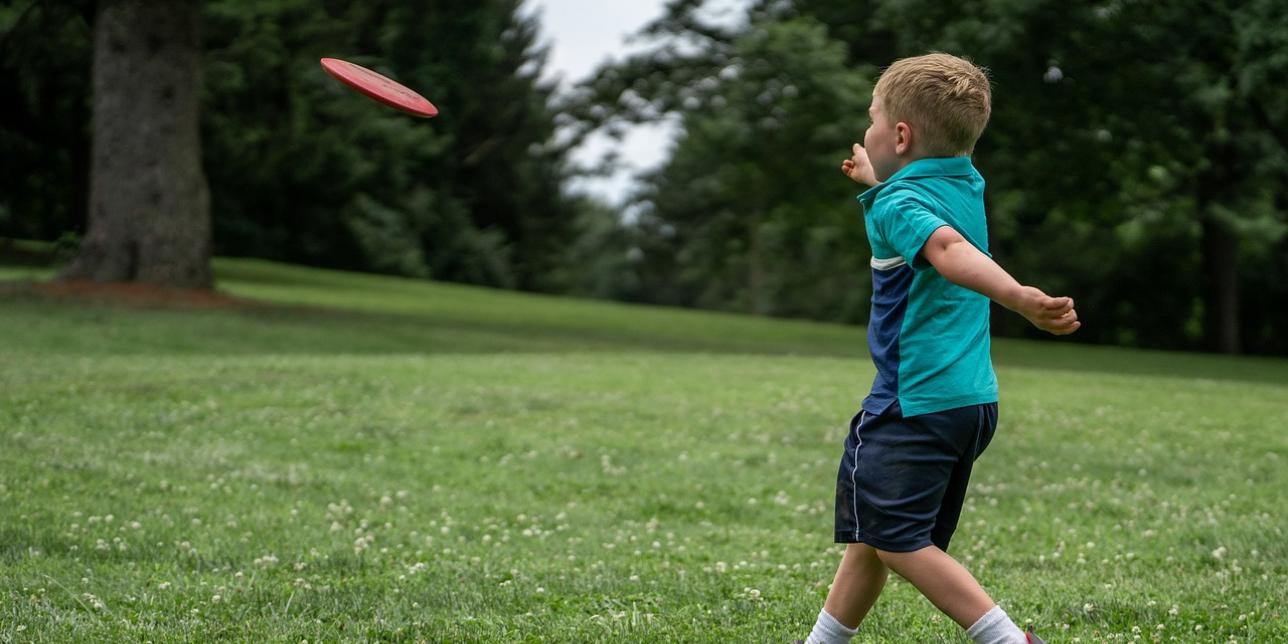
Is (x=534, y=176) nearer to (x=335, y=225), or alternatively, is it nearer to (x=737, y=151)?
(x=335, y=225)

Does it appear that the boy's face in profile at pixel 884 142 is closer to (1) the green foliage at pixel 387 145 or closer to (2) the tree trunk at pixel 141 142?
(2) the tree trunk at pixel 141 142

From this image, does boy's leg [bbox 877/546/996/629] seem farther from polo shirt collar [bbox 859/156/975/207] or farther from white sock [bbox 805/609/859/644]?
polo shirt collar [bbox 859/156/975/207]

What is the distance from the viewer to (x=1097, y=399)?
15047mm

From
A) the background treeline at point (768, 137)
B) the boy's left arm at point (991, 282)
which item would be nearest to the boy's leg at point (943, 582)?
the boy's left arm at point (991, 282)

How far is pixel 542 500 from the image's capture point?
26.8ft

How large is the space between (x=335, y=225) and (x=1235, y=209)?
35.5m

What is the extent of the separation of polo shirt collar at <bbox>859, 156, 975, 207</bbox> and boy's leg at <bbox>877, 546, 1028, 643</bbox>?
42.9 inches

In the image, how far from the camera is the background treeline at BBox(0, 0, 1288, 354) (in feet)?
71.9

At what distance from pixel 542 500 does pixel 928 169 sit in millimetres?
4883

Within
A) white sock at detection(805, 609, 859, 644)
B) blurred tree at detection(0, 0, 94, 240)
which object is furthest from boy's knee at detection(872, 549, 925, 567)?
blurred tree at detection(0, 0, 94, 240)

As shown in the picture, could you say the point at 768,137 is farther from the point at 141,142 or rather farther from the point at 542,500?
the point at 542,500

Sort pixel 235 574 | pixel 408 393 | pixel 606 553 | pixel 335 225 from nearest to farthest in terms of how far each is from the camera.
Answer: pixel 235 574
pixel 606 553
pixel 408 393
pixel 335 225

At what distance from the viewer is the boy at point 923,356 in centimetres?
375

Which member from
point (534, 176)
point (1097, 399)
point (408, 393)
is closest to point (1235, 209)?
point (1097, 399)
